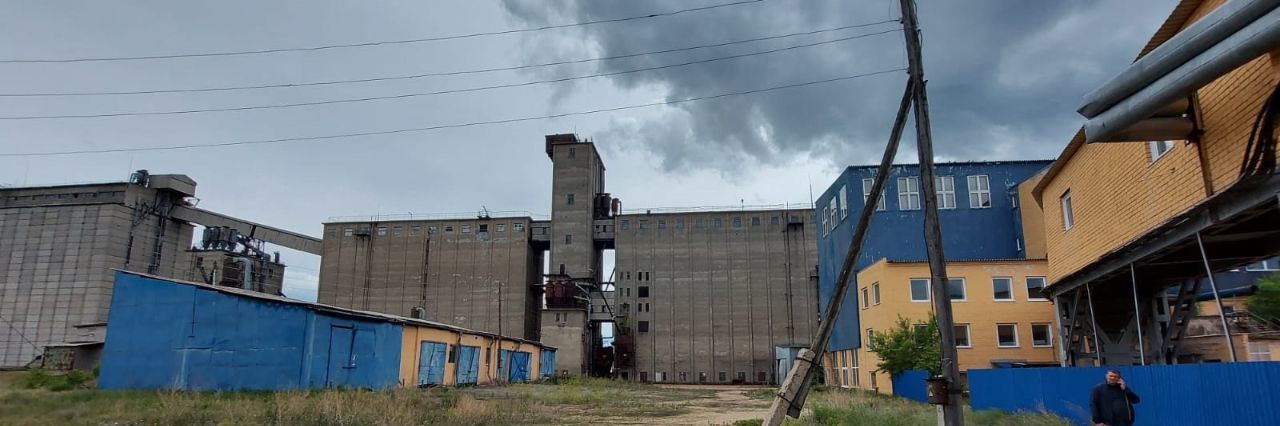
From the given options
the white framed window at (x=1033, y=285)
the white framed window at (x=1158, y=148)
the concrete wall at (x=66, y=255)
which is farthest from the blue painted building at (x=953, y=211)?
→ the concrete wall at (x=66, y=255)

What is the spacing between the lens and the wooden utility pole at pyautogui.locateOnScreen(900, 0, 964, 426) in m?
8.38

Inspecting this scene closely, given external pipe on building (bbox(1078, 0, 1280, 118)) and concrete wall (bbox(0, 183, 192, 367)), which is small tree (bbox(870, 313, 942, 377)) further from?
concrete wall (bbox(0, 183, 192, 367))

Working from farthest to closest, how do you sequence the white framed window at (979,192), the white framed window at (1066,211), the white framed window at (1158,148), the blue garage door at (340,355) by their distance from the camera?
the white framed window at (979,192) → the blue garage door at (340,355) → the white framed window at (1066,211) → the white framed window at (1158,148)

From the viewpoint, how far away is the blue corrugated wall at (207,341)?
24359 millimetres

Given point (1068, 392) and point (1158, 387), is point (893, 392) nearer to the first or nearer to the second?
point (1068, 392)

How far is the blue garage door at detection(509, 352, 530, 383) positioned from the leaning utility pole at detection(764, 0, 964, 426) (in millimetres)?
37750

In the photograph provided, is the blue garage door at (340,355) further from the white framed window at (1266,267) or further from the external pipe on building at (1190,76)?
the white framed window at (1266,267)

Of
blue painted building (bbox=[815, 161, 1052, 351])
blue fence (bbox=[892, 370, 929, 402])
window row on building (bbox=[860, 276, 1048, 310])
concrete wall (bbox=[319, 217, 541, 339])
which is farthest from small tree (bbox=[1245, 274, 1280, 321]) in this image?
concrete wall (bbox=[319, 217, 541, 339])

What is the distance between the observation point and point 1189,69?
7.65 meters

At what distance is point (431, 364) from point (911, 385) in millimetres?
20238

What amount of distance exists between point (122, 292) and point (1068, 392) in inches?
1128

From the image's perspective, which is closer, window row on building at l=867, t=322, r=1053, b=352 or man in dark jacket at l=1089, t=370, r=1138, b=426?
man in dark jacket at l=1089, t=370, r=1138, b=426

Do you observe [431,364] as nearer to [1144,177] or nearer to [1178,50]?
[1144,177]

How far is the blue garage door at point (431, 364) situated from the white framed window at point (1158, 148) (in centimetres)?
2764
